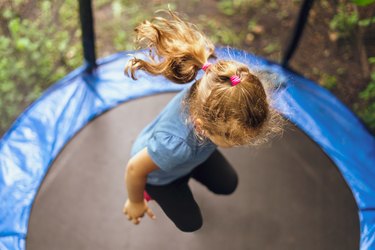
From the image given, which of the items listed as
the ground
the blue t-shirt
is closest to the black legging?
the blue t-shirt

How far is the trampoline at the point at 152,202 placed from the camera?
135 cm

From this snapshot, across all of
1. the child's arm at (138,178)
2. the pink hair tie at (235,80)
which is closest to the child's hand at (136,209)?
the child's arm at (138,178)

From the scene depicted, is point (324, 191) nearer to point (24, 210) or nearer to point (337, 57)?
point (337, 57)

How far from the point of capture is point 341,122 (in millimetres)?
1618

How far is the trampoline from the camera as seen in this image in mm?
1354

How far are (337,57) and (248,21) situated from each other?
48 cm

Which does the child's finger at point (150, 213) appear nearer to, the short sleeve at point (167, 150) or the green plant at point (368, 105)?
the short sleeve at point (167, 150)

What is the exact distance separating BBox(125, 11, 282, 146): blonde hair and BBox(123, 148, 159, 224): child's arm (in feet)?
0.51

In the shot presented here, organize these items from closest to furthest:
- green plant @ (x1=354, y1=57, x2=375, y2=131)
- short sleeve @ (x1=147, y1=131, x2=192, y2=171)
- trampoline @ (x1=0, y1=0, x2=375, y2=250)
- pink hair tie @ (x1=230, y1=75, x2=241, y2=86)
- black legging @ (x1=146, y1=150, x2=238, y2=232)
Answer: pink hair tie @ (x1=230, y1=75, x2=241, y2=86)
short sleeve @ (x1=147, y1=131, x2=192, y2=171)
black legging @ (x1=146, y1=150, x2=238, y2=232)
trampoline @ (x1=0, y1=0, x2=375, y2=250)
green plant @ (x1=354, y1=57, x2=375, y2=131)

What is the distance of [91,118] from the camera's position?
1594 millimetres

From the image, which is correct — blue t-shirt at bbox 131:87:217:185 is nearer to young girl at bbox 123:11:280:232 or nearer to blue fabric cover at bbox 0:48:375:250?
young girl at bbox 123:11:280:232

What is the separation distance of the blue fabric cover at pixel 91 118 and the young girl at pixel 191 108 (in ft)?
1.32

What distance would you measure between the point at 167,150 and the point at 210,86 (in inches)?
7.5

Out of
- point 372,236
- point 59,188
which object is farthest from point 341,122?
point 59,188
